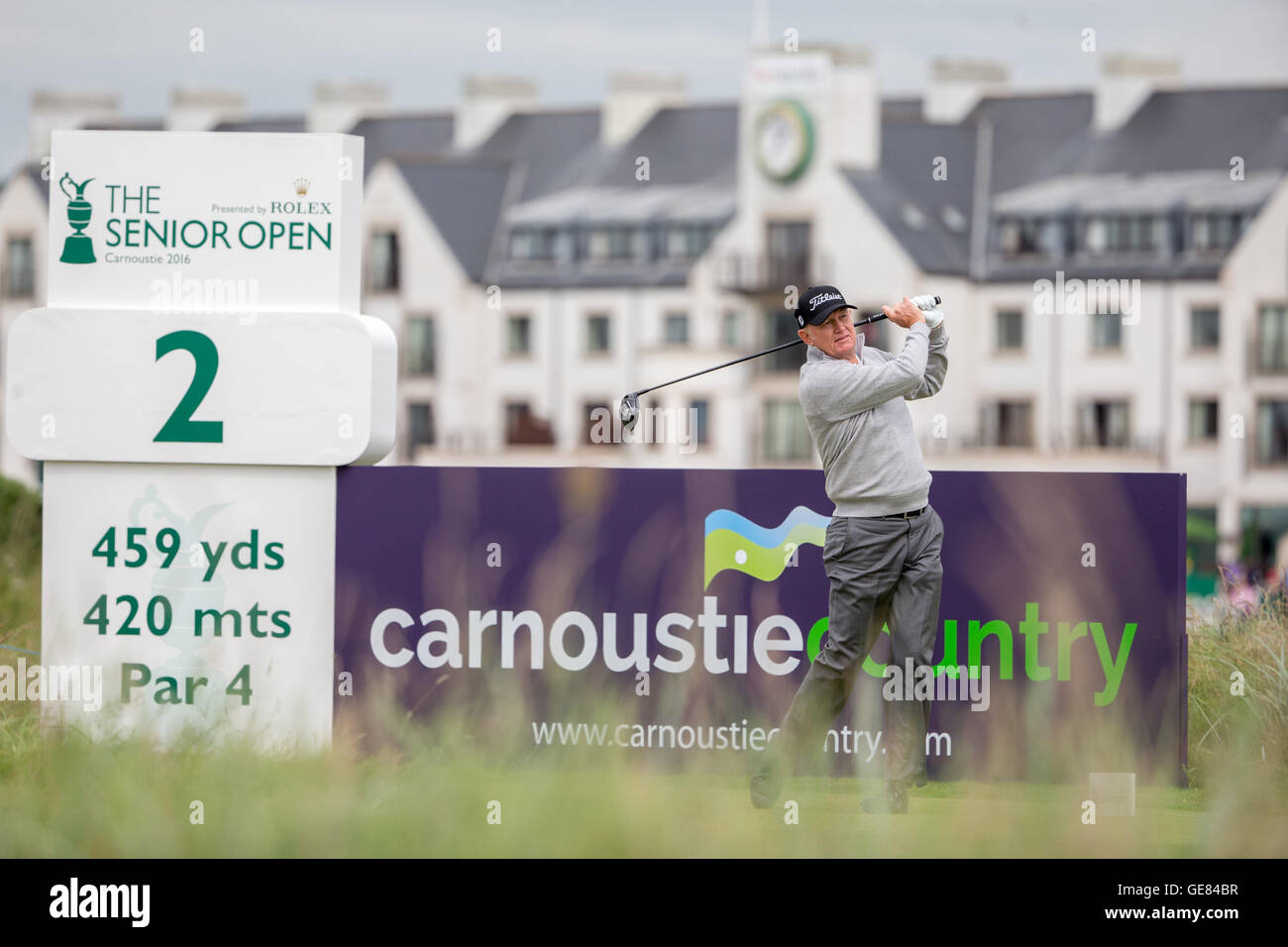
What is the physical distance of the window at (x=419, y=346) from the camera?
59844mm

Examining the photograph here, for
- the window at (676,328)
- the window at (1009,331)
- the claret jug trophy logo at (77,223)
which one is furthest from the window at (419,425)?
the claret jug trophy logo at (77,223)

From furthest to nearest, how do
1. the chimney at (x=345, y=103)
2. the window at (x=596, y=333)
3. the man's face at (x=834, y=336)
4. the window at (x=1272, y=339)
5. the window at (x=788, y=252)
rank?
the chimney at (x=345, y=103) < the window at (x=596, y=333) < the window at (x=788, y=252) < the window at (x=1272, y=339) < the man's face at (x=834, y=336)

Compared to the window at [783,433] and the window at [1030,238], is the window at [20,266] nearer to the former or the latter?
the window at [783,433]

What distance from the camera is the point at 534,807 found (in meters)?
6.08

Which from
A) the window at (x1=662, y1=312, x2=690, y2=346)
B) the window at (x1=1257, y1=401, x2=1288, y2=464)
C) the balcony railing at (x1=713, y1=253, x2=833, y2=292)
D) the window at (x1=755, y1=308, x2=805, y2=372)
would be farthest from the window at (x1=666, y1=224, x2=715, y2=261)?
the window at (x1=1257, y1=401, x2=1288, y2=464)

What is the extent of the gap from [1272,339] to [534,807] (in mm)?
51230

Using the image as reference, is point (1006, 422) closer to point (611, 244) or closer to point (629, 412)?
point (611, 244)

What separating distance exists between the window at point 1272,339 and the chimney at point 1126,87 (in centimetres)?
822

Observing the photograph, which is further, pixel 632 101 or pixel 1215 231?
pixel 632 101

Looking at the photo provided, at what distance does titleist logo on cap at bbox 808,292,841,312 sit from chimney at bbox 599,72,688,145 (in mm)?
54883

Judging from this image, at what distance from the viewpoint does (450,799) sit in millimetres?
6223

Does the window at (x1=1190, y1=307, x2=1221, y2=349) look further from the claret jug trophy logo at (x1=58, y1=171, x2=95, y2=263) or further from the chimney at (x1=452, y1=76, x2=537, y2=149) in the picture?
the claret jug trophy logo at (x1=58, y1=171, x2=95, y2=263)

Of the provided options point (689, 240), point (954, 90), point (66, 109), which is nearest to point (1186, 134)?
point (954, 90)
